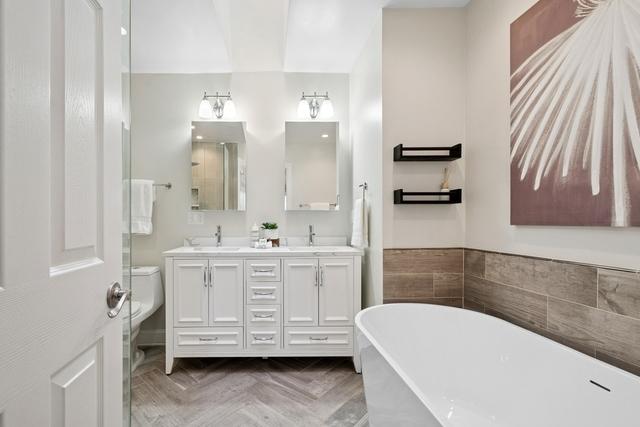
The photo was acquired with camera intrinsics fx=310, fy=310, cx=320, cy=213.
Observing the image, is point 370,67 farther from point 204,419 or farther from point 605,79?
point 204,419

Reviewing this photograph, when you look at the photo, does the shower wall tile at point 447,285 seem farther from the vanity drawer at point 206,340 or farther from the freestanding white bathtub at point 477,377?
the vanity drawer at point 206,340

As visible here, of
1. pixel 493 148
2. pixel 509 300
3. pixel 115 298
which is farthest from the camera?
pixel 493 148

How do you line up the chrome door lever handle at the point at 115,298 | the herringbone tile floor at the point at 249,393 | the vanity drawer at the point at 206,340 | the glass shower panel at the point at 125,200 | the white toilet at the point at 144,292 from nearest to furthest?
the chrome door lever handle at the point at 115,298, the glass shower panel at the point at 125,200, the herringbone tile floor at the point at 249,393, the vanity drawer at the point at 206,340, the white toilet at the point at 144,292

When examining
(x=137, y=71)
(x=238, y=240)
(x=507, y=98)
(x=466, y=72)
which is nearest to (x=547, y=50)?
(x=507, y=98)

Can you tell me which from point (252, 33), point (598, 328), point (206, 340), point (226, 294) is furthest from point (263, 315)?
point (252, 33)

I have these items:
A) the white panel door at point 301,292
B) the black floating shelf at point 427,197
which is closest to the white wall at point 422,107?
the black floating shelf at point 427,197

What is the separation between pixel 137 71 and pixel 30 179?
286 centimetres

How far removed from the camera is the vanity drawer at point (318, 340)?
238 cm

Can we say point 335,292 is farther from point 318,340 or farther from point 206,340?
point 206,340

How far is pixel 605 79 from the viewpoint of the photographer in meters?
1.19

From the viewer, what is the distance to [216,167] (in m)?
2.88

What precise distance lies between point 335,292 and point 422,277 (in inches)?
26.8

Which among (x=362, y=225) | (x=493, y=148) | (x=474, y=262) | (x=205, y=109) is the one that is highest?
(x=205, y=109)

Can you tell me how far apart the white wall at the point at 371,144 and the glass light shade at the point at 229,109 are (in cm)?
113
